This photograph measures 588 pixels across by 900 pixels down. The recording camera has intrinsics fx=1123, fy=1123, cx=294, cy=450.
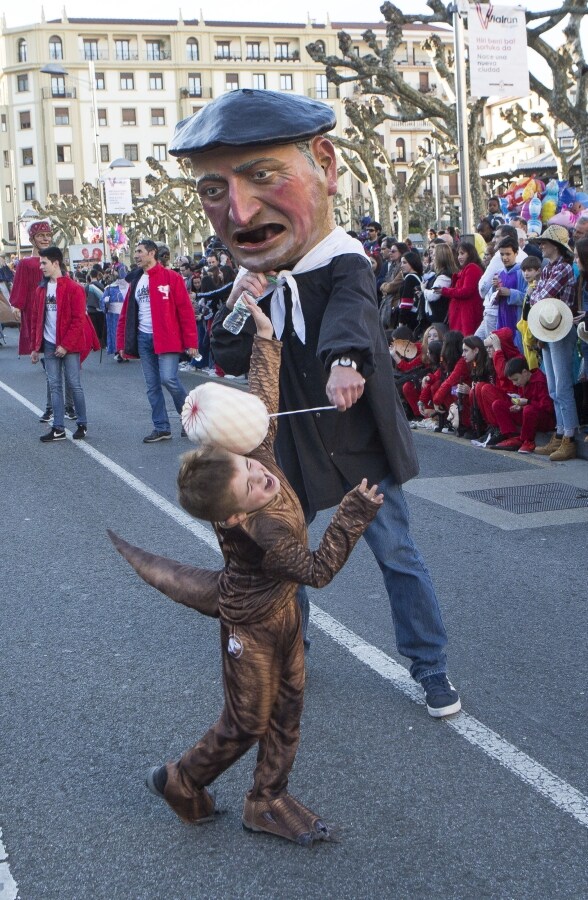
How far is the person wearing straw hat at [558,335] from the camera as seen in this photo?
930cm

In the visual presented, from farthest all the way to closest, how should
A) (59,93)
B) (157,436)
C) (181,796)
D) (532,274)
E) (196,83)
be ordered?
(196,83) → (59,93) → (157,436) → (532,274) → (181,796)

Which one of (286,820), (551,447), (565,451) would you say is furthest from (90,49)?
(286,820)

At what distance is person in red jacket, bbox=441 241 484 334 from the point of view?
11672 mm

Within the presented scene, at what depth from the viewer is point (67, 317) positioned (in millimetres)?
10633

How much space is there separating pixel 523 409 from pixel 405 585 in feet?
20.5

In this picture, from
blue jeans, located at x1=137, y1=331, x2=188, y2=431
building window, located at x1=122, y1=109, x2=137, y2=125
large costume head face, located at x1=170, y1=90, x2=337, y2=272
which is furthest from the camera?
building window, located at x1=122, y1=109, x2=137, y2=125

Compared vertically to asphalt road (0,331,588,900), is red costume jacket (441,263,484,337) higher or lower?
higher

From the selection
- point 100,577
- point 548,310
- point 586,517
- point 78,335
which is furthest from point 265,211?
point 78,335

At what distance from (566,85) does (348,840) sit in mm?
19343

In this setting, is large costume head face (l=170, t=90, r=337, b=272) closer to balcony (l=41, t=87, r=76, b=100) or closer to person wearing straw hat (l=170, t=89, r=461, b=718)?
person wearing straw hat (l=170, t=89, r=461, b=718)

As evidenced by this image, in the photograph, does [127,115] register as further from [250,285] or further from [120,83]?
[250,285]

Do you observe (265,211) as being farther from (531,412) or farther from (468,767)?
(531,412)

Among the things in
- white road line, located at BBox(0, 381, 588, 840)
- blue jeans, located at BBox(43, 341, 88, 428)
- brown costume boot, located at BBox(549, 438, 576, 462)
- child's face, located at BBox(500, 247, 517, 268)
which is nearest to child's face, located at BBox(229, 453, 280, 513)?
white road line, located at BBox(0, 381, 588, 840)

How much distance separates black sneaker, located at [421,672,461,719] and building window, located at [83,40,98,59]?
96.8 meters
